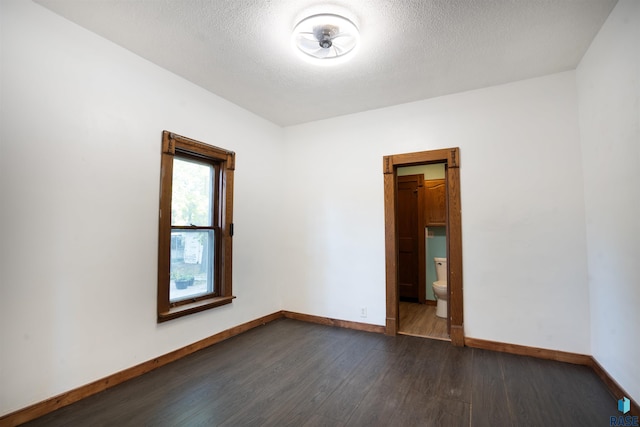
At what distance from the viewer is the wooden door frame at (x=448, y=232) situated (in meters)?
3.19

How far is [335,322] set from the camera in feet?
12.7

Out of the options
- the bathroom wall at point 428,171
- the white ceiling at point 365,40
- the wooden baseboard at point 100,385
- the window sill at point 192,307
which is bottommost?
the wooden baseboard at point 100,385

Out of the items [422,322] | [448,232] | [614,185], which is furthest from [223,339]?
[614,185]

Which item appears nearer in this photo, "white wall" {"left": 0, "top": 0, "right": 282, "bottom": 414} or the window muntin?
"white wall" {"left": 0, "top": 0, "right": 282, "bottom": 414}

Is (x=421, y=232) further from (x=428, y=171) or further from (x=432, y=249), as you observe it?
(x=428, y=171)

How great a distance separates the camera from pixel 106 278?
237 cm

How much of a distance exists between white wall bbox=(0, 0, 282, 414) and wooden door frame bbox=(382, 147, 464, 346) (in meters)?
2.15

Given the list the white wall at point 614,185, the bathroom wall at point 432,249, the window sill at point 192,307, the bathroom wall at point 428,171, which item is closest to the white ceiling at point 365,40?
the white wall at point 614,185

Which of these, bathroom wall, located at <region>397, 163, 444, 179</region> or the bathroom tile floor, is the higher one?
bathroom wall, located at <region>397, 163, 444, 179</region>

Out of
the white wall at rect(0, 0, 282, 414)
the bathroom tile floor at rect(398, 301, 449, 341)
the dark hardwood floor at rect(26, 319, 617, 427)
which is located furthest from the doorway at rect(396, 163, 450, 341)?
the white wall at rect(0, 0, 282, 414)

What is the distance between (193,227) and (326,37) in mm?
2201

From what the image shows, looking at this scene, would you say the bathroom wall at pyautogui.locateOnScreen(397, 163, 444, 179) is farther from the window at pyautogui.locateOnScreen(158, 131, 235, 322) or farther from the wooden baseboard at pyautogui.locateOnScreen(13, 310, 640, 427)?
the window at pyautogui.locateOnScreen(158, 131, 235, 322)

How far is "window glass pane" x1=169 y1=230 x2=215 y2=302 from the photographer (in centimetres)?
302

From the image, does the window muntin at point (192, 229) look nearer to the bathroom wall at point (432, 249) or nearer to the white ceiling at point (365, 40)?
the white ceiling at point (365, 40)
